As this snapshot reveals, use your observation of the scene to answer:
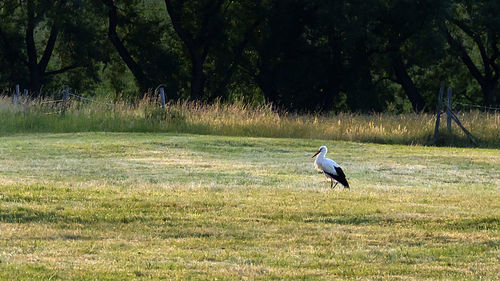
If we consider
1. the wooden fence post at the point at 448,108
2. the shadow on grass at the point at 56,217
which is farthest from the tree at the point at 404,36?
the shadow on grass at the point at 56,217

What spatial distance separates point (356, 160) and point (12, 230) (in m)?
10.7

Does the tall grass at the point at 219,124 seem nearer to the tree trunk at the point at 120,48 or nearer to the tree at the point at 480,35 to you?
the tree at the point at 480,35

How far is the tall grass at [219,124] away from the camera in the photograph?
24.9 meters

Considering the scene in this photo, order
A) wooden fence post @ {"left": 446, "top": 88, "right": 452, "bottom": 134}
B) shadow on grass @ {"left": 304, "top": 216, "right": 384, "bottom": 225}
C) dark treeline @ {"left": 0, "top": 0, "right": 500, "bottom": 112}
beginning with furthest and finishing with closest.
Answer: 1. dark treeline @ {"left": 0, "top": 0, "right": 500, "bottom": 112}
2. wooden fence post @ {"left": 446, "top": 88, "right": 452, "bottom": 134}
3. shadow on grass @ {"left": 304, "top": 216, "right": 384, "bottom": 225}

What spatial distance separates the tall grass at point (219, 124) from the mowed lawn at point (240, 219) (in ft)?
23.1

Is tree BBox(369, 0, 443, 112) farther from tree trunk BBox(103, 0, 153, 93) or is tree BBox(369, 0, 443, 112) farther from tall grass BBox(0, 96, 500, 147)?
tree trunk BBox(103, 0, 153, 93)

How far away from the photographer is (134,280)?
22.1 feet

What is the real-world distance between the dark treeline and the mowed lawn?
21.5m

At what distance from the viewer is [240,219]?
32.4ft

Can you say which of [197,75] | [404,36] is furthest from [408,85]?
[197,75]

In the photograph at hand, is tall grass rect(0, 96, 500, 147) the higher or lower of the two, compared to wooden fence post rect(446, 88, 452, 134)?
lower

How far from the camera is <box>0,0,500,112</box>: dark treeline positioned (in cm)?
3831

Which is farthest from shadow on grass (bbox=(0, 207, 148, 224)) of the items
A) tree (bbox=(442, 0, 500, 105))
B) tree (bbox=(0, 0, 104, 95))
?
tree (bbox=(0, 0, 104, 95))

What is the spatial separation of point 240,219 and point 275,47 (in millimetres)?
32185
